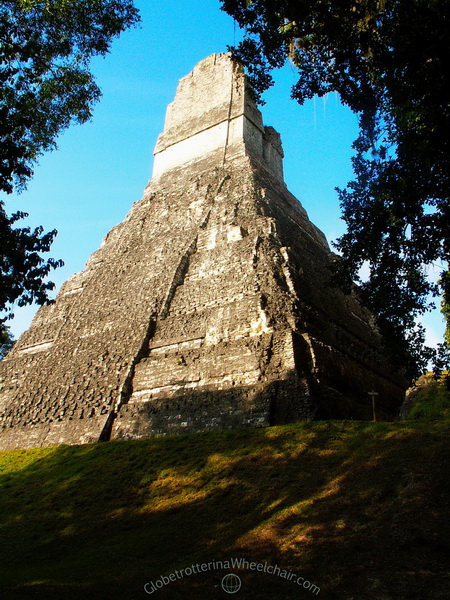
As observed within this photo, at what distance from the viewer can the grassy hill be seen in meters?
4.60

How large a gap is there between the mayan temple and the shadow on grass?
52.3 inches

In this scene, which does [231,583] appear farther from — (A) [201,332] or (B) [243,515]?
(A) [201,332]

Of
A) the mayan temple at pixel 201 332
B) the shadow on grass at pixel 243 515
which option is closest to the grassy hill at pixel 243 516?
the shadow on grass at pixel 243 515

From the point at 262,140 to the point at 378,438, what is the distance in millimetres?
17673

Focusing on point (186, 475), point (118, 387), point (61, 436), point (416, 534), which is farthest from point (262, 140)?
point (416, 534)

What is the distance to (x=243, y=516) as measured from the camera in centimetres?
650

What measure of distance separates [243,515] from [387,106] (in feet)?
25.4

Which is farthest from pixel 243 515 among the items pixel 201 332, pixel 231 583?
pixel 201 332

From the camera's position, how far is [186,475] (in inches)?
324

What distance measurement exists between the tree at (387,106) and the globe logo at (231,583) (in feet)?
19.1

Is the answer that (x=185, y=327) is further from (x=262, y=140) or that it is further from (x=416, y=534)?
(x=262, y=140)

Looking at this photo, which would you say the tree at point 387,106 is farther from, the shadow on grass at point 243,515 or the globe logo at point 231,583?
the globe logo at point 231,583

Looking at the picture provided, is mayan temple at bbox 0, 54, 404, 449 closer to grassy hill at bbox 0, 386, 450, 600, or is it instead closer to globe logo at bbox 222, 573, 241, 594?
grassy hill at bbox 0, 386, 450, 600

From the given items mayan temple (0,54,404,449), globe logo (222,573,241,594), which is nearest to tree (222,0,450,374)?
mayan temple (0,54,404,449)
